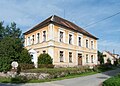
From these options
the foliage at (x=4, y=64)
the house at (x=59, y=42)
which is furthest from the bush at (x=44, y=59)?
the foliage at (x=4, y=64)

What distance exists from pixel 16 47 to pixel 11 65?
3466mm

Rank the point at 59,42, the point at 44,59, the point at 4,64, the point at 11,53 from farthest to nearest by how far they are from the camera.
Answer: the point at 59,42 → the point at 44,59 → the point at 11,53 → the point at 4,64

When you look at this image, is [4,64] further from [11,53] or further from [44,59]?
[44,59]

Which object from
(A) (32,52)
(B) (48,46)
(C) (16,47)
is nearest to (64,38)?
(B) (48,46)

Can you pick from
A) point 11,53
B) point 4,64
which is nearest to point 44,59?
point 11,53

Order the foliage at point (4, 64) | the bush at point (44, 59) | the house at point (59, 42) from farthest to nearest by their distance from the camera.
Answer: the house at point (59, 42) → the bush at point (44, 59) → the foliage at point (4, 64)

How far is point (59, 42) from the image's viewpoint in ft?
115

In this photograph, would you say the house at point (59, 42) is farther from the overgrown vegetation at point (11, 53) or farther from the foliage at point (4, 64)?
the foliage at point (4, 64)

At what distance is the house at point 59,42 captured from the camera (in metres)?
33.9

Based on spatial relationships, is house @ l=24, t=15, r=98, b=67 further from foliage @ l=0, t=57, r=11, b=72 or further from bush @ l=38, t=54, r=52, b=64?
foliage @ l=0, t=57, r=11, b=72

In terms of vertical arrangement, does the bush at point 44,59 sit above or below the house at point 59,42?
below

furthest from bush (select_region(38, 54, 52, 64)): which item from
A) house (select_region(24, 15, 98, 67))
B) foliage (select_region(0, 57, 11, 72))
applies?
foliage (select_region(0, 57, 11, 72))

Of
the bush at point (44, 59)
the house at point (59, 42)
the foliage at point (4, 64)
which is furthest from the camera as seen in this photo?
the house at point (59, 42)

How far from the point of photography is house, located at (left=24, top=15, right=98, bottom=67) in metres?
33.9
